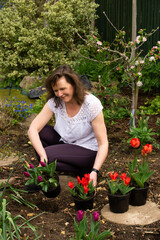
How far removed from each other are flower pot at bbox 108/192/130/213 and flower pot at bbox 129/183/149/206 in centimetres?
11

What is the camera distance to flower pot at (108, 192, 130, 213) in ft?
8.34

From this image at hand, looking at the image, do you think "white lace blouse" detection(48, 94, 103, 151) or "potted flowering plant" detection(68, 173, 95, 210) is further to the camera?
"white lace blouse" detection(48, 94, 103, 151)

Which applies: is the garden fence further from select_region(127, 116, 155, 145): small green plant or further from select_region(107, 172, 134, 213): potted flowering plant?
select_region(107, 172, 134, 213): potted flowering plant

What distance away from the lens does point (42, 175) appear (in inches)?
108

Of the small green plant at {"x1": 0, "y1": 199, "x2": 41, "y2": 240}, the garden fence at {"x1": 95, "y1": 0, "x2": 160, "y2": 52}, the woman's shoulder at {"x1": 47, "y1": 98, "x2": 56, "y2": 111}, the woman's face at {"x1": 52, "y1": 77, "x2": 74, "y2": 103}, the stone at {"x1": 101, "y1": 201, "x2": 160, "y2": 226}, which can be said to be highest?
the garden fence at {"x1": 95, "y1": 0, "x2": 160, "y2": 52}

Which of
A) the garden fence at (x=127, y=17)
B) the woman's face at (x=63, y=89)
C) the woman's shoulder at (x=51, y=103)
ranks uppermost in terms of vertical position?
the garden fence at (x=127, y=17)

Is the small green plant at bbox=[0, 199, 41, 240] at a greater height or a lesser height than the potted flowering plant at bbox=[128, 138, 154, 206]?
greater

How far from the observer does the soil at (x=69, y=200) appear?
2.36 meters

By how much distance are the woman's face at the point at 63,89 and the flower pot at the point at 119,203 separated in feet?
3.16

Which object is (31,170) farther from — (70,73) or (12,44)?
(12,44)

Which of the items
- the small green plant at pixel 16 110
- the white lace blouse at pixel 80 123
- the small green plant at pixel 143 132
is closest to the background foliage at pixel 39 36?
the small green plant at pixel 16 110

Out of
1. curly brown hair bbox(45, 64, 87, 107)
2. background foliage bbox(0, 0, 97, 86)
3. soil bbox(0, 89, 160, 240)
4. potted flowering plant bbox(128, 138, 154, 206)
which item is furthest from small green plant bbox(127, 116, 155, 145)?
background foliage bbox(0, 0, 97, 86)

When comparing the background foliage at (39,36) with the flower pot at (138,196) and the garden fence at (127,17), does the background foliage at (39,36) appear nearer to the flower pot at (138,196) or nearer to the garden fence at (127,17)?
the garden fence at (127,17)

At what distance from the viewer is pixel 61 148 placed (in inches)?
132
